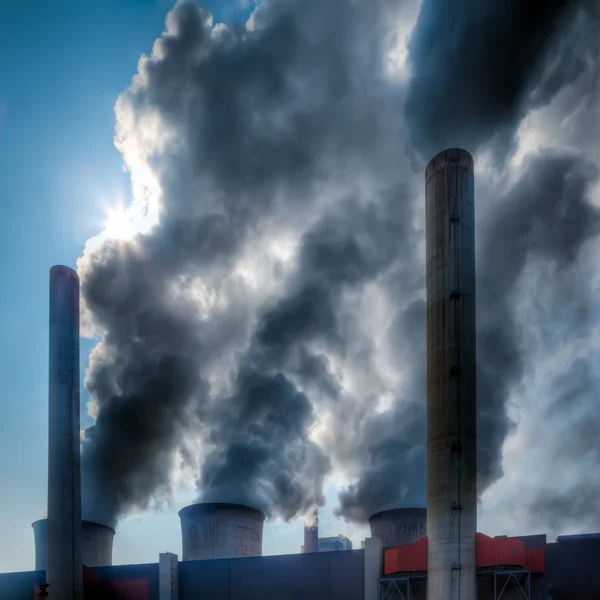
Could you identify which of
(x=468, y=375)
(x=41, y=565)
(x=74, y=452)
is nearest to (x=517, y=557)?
(x=468, y=375)

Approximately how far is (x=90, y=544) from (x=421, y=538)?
17.5 meters

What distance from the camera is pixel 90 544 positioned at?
30484 mm

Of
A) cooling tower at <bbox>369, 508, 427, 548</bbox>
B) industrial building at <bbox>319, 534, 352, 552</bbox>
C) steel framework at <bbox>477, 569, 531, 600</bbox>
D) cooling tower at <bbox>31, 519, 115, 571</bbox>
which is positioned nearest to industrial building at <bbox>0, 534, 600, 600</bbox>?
steel framework at <bbox>477, 569, 531, 600</bbox>

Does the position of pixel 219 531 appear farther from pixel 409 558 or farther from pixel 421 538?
pixel 409 558

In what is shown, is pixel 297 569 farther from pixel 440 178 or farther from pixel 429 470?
pixel 440 178

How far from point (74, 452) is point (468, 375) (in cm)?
1663

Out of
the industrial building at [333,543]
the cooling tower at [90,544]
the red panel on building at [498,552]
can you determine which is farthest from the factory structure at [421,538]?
the industrial building at [333,543]

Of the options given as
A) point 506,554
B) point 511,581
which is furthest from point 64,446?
point 511,581

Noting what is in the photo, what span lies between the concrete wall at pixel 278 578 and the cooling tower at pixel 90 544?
8.03m

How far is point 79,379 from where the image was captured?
27047mm

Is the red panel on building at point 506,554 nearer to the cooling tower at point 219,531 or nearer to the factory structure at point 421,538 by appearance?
the factory structure at point 421,538

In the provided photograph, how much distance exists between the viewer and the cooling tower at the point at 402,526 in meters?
25.6

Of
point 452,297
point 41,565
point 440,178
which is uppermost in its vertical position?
point 440,178

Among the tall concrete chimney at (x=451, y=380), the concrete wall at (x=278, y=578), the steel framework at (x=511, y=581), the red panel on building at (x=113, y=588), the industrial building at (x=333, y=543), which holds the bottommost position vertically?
the industrial building at (x=333, y=543)
